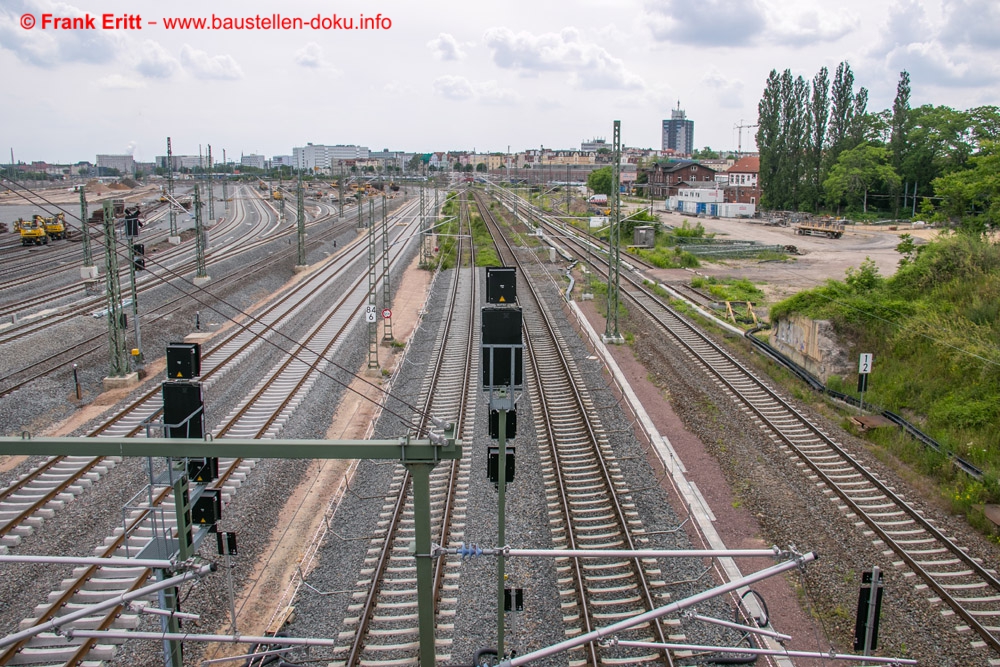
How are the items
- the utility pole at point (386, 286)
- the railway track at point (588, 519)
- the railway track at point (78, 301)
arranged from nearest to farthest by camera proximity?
the railway track at point (588, 519) < the utility pole at point (386, 286) < the railway track at point (78, 301)

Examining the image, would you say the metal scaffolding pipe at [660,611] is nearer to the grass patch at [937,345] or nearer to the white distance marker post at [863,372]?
the grass patch at [937,345]

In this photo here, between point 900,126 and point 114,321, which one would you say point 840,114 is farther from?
point 114,321

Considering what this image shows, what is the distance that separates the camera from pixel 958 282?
67.9 ft

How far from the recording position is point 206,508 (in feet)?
25.5

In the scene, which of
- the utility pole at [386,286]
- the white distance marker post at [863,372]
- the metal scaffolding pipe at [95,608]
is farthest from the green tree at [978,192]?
the metal scaffolding pipe at [95,608]

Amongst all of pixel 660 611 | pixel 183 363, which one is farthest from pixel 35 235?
pixel 660 611

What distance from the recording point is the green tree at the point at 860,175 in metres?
69.5

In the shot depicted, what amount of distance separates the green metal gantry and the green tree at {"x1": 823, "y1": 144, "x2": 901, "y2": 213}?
72748 millimetres

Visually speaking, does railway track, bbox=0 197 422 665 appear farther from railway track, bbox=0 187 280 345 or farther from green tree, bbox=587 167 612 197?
green tree, bbox=587 167 612 197

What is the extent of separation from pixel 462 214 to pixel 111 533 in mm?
72301

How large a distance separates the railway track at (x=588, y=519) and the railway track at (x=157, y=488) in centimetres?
496

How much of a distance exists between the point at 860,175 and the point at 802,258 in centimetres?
2705

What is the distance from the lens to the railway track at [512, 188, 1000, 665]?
9.70 m

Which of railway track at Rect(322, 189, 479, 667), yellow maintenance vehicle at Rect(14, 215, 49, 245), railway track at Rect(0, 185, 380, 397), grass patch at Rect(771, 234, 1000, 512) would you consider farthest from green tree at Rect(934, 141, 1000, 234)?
yellow maintenance vehicle at Rect(14, 215, 49, 245)
